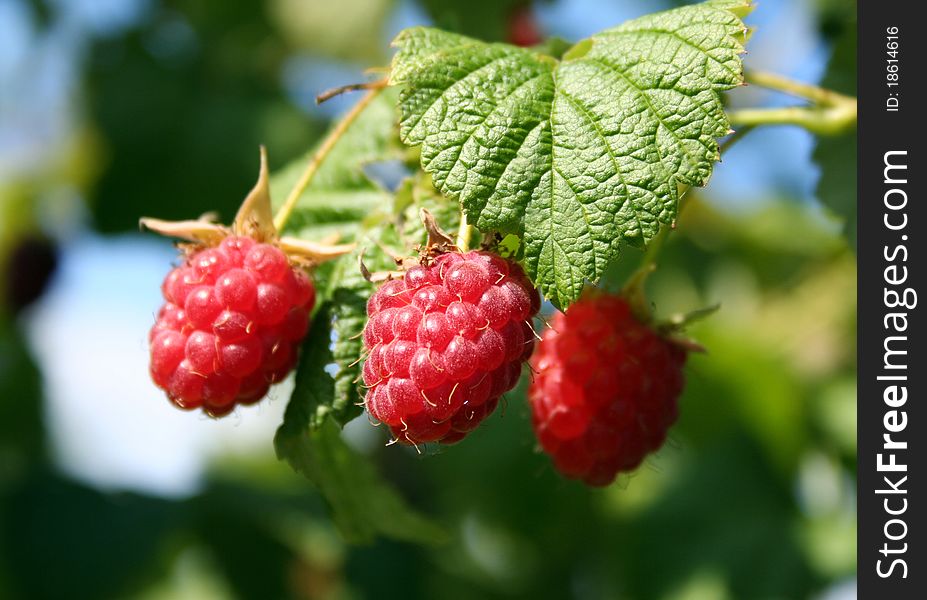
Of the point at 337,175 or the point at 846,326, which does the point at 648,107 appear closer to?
the point at 337,175

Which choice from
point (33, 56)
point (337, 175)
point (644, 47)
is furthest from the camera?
point (33, 56)

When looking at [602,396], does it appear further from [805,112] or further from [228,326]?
[805,112]

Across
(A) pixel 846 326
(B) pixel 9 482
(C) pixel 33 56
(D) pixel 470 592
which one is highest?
(C) pixel 33 56

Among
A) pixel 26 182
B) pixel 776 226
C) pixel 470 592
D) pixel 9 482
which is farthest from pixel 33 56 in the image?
pixel 776 226
